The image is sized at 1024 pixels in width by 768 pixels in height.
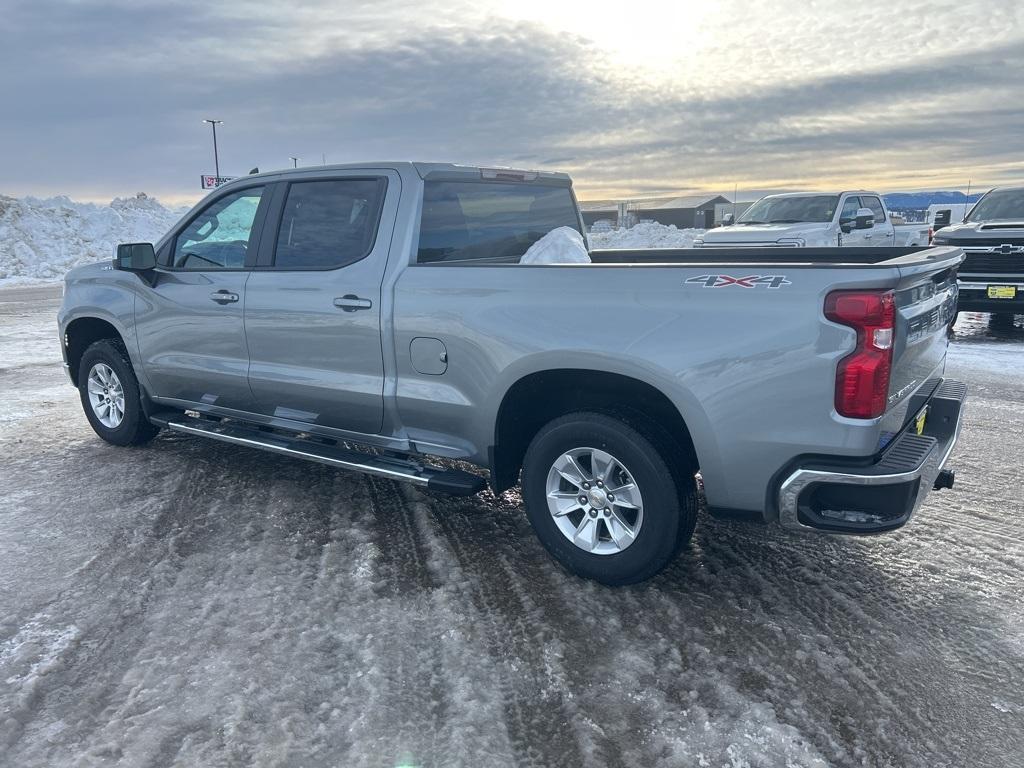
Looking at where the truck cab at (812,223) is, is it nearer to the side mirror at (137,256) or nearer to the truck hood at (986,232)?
the truck hood at (986,232)

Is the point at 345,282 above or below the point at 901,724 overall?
above

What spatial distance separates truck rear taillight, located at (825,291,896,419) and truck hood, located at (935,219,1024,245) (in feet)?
30.8

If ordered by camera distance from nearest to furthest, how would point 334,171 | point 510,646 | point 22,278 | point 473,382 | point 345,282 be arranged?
point 510,646 → point 473,382 → point 345,282 → point 334,171 → point 22,278

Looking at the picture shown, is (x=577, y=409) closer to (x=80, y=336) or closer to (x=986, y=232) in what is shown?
(x=80, y=336)

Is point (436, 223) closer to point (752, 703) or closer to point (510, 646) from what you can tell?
point (510, 646)

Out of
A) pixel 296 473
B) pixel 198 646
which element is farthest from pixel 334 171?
pixel 198 646

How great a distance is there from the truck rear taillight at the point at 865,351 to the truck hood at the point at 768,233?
375 inches

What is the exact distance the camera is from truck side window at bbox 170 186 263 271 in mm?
5137

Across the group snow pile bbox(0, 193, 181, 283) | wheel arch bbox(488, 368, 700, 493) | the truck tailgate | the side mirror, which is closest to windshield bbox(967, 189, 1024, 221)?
the truck tailgate

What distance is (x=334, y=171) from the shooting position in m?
4.74

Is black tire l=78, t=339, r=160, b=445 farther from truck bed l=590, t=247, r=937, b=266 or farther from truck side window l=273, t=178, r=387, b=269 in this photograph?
truck bed l=590, t=247, r=937, b=266

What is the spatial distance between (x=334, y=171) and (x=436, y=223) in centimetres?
76

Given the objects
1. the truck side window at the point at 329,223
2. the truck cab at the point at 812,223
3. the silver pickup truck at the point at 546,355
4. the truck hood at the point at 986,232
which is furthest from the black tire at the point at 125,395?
the truck hood at the point at 986,232

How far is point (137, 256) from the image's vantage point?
17.8ft
